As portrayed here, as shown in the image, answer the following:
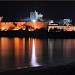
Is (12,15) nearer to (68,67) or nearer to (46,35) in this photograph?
(46,35)

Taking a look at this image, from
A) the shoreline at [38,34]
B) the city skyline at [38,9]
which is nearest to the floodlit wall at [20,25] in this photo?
the shoreline at [38,34]

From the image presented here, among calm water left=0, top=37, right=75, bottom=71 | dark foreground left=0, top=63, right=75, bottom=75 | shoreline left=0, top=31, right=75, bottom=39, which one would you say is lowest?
dark foreground left=0, top=63, right=75, bottom=75

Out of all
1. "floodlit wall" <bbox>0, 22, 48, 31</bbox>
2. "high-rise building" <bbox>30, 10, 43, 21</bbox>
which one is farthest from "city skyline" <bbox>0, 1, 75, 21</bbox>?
"floodlit wall" <bbox>0, 22, 48, 31</bbox>

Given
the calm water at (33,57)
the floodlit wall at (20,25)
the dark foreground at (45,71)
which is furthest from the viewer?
the floodlit wall at (20,25)

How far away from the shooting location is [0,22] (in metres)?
25.5

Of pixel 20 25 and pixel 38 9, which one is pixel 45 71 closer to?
pixel 20 25

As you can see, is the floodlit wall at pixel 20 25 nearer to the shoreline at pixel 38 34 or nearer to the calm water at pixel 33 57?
the shoreline at pixel 38 34

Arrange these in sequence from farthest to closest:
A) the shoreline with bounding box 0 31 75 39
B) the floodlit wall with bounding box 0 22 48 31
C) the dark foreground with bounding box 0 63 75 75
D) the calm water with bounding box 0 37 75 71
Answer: the shoreline with bounding box 0 31 75 39 → the floodlit wall with bounding box 0 22 48 31 → the calm water with bounding box 0 37 75 71 → the dark foreground with bounding box 0 63 75 75

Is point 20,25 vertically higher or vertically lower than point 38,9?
lower

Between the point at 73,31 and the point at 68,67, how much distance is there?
64.7 ft

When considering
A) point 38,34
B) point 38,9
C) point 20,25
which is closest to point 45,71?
point 20,25

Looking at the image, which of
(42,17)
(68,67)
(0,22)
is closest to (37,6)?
(42,17)

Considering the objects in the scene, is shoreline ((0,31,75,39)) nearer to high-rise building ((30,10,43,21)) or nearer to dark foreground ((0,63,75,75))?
high-rise building ((30,10,43,21))

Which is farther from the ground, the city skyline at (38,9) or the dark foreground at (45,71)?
the city skyline at (38,9)
